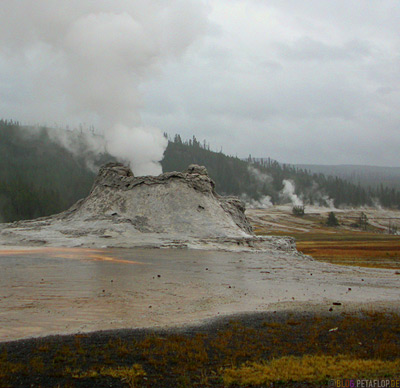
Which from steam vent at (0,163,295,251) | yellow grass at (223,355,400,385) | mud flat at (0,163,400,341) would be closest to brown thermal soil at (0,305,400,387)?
yellow grass at (223,355,400,385)

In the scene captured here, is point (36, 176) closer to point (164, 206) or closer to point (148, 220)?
point (164, 206)

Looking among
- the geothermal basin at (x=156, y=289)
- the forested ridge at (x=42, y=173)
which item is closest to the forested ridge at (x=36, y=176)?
the forested ridge at (x=42, y=173)

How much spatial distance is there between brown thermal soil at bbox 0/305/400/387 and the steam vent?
26.5 m

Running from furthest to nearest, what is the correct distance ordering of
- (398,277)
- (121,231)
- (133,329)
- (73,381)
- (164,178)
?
(164,178) → (121,231) → (398,277) → (133,329) → (73,381)

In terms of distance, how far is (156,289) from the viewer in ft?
68.1

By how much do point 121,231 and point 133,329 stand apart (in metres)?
30.3

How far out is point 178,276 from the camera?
2508 centimetres

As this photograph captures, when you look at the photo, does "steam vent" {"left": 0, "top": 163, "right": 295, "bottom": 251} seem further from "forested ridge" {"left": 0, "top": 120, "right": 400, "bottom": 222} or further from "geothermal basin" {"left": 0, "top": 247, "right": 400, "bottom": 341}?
"forested ridge" {"left": 0, "top": 120, "right": 400, "bottom": 222}

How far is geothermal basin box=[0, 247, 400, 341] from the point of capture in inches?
581

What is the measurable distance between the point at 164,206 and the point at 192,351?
35.7 metres

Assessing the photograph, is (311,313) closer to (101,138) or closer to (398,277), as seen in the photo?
(398,277)

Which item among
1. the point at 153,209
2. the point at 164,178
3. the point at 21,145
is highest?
the point at 21,145

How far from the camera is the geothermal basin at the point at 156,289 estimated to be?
14.8 meters

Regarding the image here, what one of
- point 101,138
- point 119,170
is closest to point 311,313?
point 119,170
